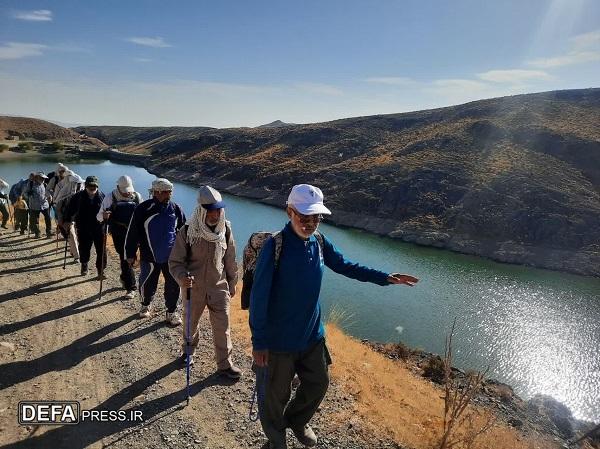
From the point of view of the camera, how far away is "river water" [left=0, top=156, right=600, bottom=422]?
15953mm

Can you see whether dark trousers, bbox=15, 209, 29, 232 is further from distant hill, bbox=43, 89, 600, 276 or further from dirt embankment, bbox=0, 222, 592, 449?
distant hill, bbox=43, 89, 600, 276

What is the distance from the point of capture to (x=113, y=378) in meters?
5.68

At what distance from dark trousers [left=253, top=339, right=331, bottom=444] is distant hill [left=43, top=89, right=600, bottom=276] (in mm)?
33793

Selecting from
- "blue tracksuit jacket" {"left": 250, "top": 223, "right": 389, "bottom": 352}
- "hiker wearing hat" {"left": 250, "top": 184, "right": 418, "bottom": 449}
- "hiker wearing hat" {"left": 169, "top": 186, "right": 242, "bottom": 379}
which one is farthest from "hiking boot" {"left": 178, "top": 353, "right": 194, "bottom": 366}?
"blue tracksuit jacket" {"left": 250, "top": 223, "right": 389, "bottom": 352}

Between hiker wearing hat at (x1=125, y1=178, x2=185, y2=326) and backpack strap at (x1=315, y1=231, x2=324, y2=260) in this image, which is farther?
hiker wearing hat at (x1=125, y1=178, x2=185, y2=326)

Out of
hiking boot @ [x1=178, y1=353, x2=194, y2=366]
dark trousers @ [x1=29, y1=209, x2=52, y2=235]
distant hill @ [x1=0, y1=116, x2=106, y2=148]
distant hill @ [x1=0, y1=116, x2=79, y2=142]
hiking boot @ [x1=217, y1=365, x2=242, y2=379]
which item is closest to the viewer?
hiking boot @ [x1=217, y1=365, x2=242, y2=379]

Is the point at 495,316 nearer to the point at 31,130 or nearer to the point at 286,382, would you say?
the point at 286,382

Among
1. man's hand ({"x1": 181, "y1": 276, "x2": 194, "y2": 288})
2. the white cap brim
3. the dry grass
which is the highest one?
the white cap brim

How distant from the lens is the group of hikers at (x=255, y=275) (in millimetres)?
3582

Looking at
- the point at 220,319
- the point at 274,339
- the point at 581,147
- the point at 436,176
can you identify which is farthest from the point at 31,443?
the point at 581,147

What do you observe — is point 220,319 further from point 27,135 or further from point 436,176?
point 27,135

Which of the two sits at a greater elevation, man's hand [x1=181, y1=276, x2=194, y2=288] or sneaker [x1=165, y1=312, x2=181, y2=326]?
man's hand [x1=181, y1=276, x2=194, y2=288]

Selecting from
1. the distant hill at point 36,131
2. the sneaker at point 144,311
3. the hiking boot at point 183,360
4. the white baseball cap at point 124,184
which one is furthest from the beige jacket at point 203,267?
the distant hill at point 36,131

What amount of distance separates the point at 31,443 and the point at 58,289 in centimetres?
523
